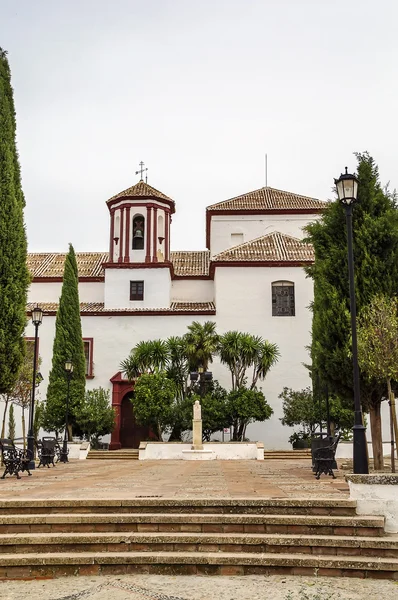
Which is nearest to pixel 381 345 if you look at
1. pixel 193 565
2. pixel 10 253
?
pixel 193 565

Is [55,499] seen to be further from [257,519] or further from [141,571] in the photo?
[257,519]

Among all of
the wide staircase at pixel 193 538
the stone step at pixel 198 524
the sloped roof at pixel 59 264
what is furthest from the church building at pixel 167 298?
the stone step at pixel 198 524

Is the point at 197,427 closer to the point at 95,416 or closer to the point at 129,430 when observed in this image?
the point at 95,416

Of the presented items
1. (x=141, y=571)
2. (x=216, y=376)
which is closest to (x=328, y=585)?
(x=141, y=571)

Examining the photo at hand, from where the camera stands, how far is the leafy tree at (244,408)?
73.6 feet

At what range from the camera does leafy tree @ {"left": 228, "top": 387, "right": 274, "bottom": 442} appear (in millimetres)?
22422

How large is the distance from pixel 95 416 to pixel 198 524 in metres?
17.2

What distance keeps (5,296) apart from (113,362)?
1409 cm

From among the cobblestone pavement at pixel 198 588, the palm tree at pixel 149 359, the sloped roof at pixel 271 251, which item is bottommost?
the cobblestone pavement at pixel 198 588

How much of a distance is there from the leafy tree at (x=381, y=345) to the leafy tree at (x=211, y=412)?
1199 centimetres

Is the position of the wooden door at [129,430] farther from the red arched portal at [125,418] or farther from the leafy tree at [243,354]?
the leafy tree at [243,354]

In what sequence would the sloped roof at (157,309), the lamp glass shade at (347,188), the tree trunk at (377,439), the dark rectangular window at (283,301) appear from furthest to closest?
1. the sloped roof at (157,309)
2. the dark rectangular window at (283,301)
3. the tree trunk at (377,439)
4. the lamp glass shade at (347,188)

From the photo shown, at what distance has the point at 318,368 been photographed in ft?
42.3

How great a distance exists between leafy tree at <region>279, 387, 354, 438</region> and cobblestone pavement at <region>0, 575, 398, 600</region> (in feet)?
52.7
